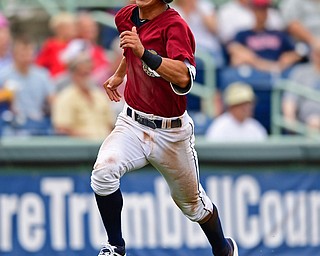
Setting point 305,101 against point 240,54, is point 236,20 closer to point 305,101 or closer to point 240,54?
point 240,54

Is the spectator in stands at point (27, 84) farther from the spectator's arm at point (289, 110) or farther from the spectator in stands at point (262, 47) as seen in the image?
the spectator's arm at point (289, 110)

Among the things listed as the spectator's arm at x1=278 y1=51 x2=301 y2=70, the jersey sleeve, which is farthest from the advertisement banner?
the jersey sleeve

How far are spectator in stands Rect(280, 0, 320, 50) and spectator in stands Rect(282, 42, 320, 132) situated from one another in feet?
2.37

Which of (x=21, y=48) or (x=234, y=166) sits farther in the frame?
(x=21, y=48)

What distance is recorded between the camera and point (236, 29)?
11.6m

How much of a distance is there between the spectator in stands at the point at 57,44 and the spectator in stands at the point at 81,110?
87 cm

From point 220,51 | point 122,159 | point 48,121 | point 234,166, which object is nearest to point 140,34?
point 122,159

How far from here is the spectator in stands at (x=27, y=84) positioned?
991 centimetres

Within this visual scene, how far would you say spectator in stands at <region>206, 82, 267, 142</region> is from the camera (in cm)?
980

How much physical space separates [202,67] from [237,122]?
4.71 ft

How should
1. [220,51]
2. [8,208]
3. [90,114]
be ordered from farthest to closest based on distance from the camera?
[220,51], [90,114], [8,208]

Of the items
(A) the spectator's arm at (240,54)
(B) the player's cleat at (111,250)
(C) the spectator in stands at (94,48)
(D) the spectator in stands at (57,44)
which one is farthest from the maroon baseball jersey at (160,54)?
(A) the spectator's arm at (240,54)

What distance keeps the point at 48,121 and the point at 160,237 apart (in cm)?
182

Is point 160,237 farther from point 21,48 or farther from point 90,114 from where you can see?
point 21,48
